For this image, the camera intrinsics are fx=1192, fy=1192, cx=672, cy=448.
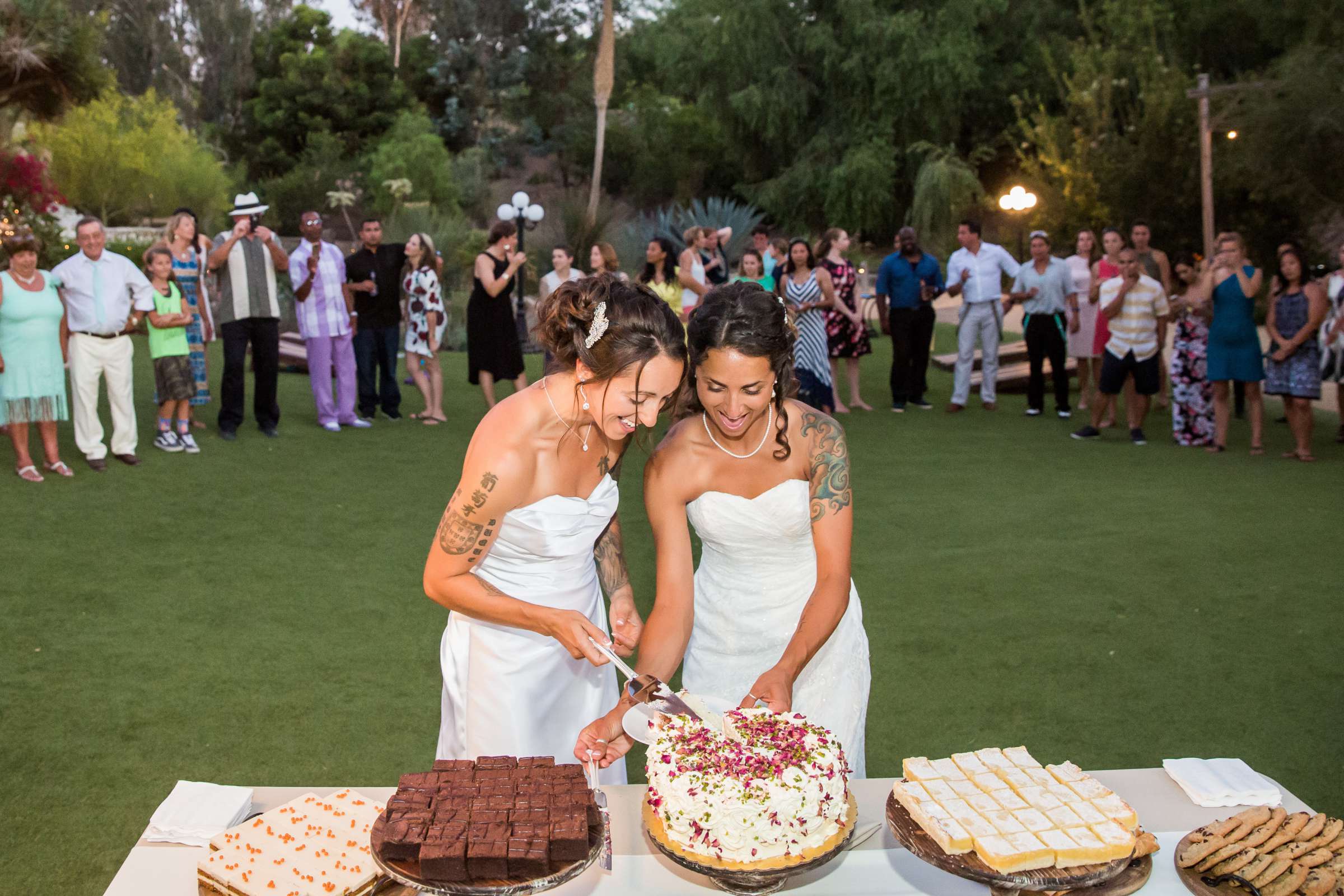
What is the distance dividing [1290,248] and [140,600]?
866 cm

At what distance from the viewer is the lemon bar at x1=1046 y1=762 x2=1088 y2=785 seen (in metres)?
2.47

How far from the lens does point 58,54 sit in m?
18.8

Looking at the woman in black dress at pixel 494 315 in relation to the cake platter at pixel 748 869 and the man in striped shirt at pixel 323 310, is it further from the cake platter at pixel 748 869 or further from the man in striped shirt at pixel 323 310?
the cake platter at pixel 748 869

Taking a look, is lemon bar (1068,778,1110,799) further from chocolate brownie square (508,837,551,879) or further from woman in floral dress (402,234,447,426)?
woman in floral dress (402,234,447,426)

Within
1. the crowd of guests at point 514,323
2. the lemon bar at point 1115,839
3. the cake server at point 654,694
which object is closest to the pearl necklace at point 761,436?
the cake server at point 654,694

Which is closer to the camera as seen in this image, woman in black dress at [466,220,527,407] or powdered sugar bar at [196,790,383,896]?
powdered sugar bar at [196,790,383,896]

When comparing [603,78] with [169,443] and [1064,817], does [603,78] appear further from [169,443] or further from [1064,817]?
[1064,817]

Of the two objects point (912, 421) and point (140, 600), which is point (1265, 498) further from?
point (140, 600)

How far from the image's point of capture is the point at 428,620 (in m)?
5.95

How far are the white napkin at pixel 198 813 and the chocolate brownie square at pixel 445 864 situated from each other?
581 mm

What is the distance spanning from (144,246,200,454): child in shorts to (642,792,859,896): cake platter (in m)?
8.06

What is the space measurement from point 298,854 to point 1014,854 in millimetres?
1359

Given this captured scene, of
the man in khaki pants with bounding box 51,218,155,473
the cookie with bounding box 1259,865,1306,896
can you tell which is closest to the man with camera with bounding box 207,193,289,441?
the man in khaki pants with bounding box 51,218,155,473

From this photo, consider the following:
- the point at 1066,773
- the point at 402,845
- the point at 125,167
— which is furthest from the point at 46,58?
the point at 1066,773
